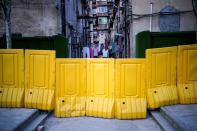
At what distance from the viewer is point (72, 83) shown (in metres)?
10.8

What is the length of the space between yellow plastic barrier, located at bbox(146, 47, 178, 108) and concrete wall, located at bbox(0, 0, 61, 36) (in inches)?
377

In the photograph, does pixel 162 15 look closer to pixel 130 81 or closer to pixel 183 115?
pixel 130 81

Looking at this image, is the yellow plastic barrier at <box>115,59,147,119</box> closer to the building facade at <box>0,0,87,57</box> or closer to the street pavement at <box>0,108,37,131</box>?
the street pavement at <box>0,108,37,131</box>

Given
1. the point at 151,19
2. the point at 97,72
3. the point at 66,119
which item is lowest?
the point at 66,119

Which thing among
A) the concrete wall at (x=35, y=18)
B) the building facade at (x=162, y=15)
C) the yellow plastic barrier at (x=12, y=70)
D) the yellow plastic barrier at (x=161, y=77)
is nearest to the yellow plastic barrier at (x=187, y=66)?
the yellow plastic barrier at (x=161, y=77)

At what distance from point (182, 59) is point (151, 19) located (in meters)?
8.62

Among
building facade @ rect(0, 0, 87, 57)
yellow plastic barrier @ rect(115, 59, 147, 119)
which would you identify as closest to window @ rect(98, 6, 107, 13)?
building facade @ rect(0, 0, 87, 57)

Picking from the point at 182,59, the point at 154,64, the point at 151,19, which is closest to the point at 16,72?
the point at 154,64

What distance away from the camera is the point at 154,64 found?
10617 millimetres

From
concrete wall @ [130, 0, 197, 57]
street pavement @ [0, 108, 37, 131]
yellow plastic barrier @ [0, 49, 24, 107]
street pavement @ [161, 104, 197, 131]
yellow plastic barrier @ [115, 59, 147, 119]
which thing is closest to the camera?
street pavement @ [161, 104, 197, 131]

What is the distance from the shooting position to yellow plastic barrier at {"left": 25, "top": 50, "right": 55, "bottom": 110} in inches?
419

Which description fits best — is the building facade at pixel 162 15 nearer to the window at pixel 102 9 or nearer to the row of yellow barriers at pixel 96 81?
the row of yellow barriers at pixel 96 81

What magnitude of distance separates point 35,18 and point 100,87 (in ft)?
31.6

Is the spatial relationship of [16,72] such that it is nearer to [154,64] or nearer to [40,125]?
[40,125]
